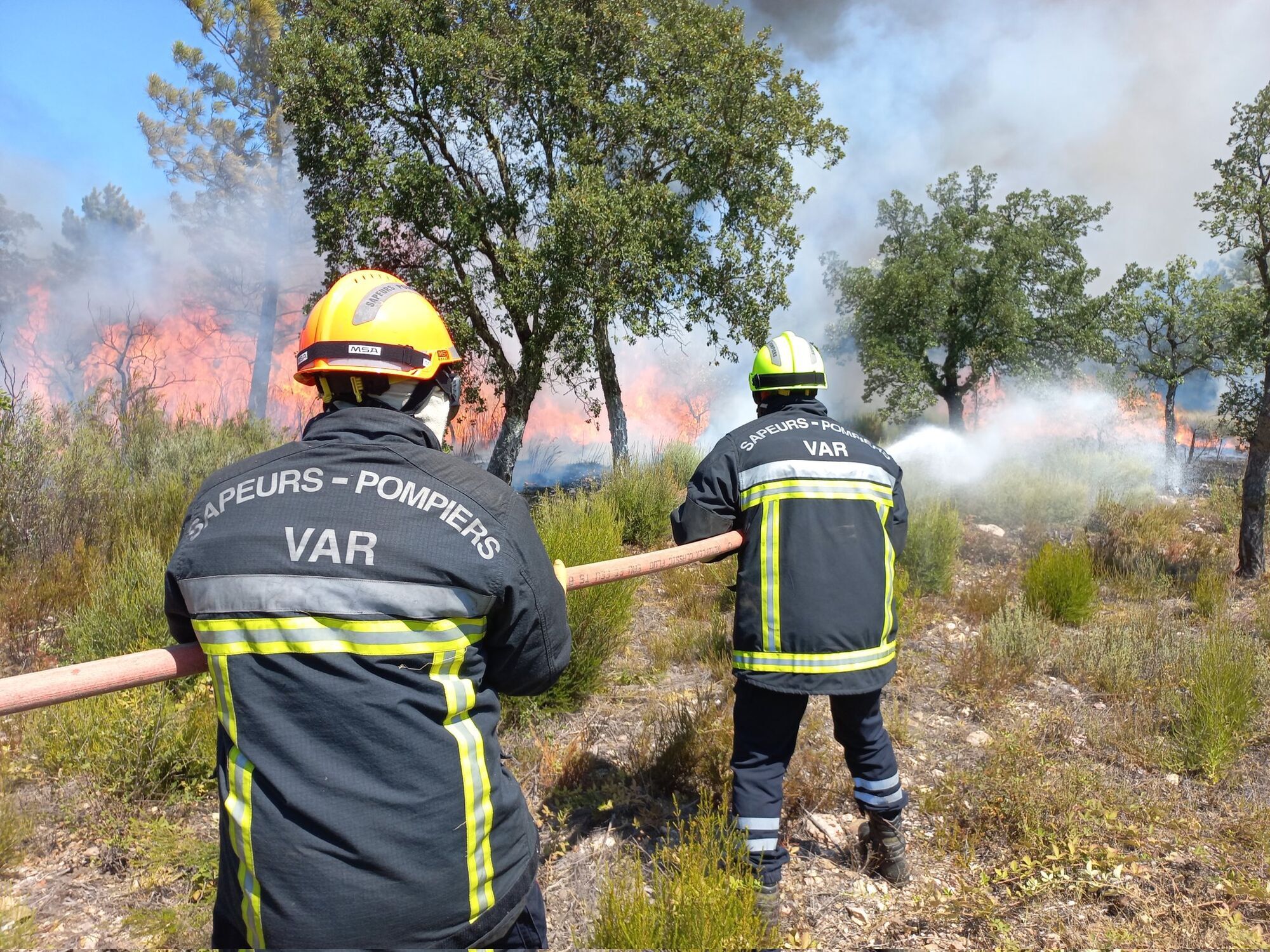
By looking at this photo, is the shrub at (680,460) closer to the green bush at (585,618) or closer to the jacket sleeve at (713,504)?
the green bush at (585,618)

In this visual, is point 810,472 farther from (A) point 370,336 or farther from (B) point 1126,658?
(B) point 1126,658

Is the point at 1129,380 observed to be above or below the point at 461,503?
above

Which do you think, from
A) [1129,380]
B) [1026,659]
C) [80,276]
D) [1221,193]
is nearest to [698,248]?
[1221,193]

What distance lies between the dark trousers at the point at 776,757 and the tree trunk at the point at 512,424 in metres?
10.6

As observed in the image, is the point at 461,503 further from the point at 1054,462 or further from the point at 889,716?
the point at 1054,462

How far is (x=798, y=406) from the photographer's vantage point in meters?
2.78

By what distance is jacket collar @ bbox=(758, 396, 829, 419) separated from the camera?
277cm

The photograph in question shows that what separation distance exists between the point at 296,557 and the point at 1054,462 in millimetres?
15698

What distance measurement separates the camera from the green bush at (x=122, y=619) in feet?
12.7

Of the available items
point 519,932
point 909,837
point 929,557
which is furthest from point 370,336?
point 929,557

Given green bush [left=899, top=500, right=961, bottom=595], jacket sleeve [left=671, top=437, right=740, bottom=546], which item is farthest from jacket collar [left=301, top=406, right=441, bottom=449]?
green bush [left=899, top=500, right=961, bottom=595]

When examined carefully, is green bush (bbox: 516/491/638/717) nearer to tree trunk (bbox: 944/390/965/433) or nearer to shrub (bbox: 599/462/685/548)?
shrub (bbox: 599/462/685/548)

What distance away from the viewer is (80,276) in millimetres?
29984

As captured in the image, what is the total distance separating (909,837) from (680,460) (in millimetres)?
7797
